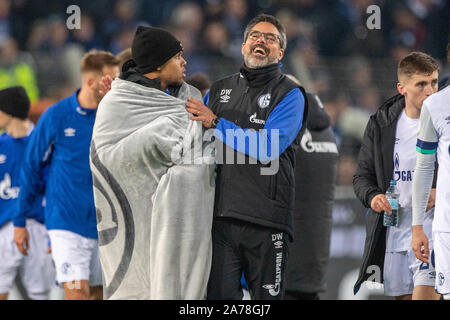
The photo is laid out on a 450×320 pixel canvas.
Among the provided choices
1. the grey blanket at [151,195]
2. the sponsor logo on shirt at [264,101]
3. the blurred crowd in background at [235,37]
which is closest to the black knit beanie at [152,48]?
the grey blanket at [151,195]

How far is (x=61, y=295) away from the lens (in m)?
7.06

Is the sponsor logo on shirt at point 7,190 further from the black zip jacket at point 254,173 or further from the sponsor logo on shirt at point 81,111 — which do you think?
the black zip jacket at point 254,173

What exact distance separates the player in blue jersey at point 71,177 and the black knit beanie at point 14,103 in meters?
0.75

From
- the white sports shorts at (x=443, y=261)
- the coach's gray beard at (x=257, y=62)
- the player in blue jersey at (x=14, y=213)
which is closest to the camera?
the white sports shorts at (x=443, y=261)

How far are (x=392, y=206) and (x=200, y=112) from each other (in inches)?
58.0

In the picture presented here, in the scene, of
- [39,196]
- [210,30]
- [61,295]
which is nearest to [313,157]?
[39,196]

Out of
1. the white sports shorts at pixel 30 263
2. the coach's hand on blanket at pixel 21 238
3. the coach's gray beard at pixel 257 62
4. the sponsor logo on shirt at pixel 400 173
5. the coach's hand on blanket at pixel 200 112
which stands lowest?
the white sports shorts at pixel 30 263

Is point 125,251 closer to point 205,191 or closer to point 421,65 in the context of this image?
point 205,191

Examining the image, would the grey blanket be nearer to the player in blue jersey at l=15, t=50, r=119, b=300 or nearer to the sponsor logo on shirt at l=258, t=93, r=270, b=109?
the sponsor logo on shirt at l=258, t=93, r=270, b=109

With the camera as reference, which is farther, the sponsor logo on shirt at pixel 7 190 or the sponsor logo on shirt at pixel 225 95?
the sponsor logo on shirt at pixel 7 190

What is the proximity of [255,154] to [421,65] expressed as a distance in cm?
140

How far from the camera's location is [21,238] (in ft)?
19.9

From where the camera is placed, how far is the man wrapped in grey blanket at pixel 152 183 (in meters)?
4.32

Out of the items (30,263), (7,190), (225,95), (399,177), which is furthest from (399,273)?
(7,190)
